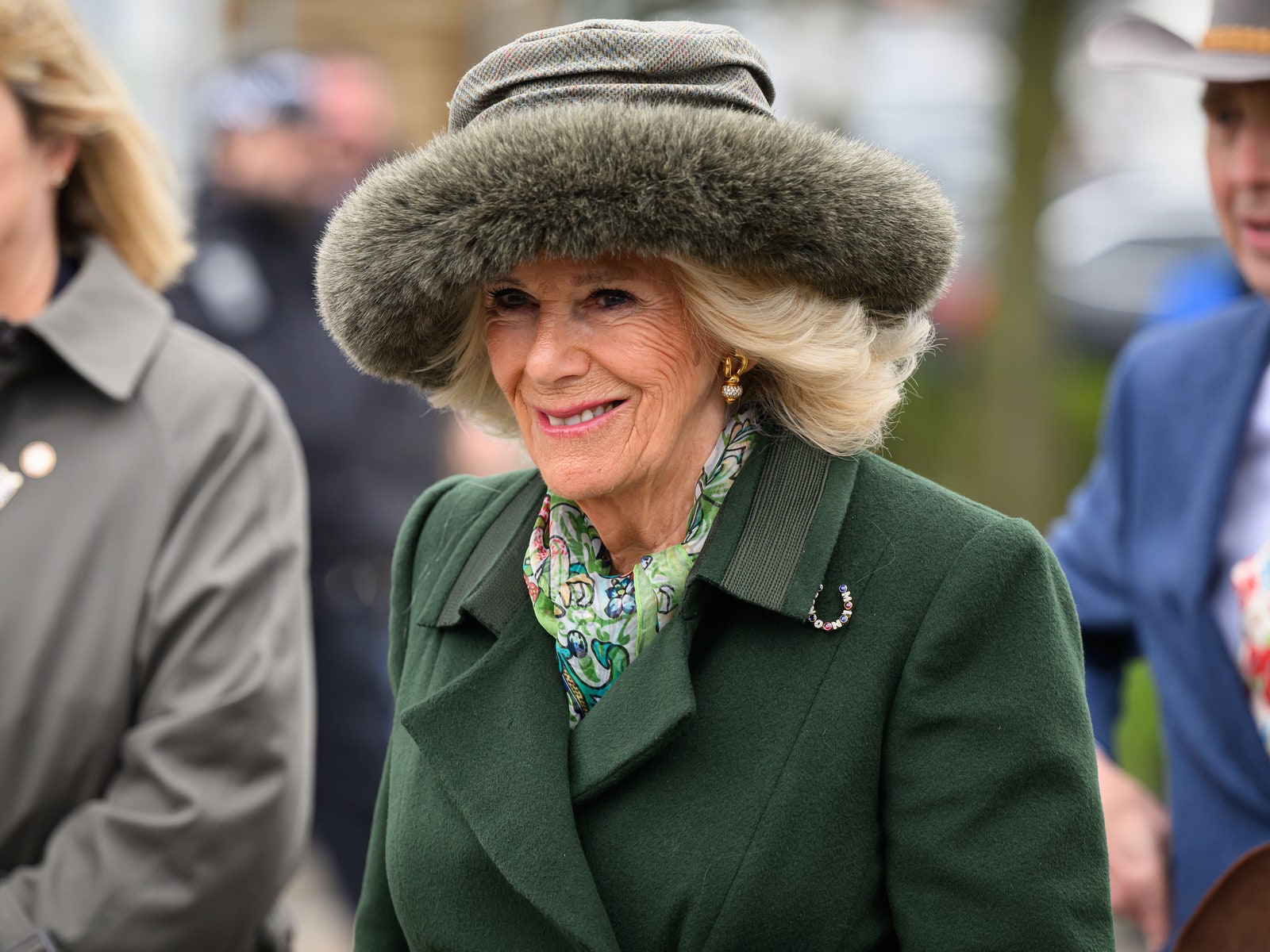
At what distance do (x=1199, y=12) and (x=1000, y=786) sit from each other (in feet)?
44.8

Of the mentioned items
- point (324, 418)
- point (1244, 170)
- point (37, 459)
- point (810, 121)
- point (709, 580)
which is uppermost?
point (810, 121)

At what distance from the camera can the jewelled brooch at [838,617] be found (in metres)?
2.09

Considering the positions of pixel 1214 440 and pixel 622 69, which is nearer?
pixel 622 69

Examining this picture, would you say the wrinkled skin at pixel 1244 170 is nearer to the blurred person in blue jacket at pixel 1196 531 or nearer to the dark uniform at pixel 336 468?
the blurred person in blue jacket at pixel 1196 531

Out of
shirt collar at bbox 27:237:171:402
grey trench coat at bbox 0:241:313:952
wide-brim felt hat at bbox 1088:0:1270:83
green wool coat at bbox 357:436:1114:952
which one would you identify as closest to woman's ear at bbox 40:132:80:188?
shirt collar at bbox 27:237:171:402

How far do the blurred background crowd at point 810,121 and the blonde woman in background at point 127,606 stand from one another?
126 cm

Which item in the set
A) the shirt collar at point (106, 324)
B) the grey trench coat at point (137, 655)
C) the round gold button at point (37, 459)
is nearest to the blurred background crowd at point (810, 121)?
the grey trench coat at point (137, 655)

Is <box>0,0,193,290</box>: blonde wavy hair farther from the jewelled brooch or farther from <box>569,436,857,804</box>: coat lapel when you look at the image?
the jewelled brooch

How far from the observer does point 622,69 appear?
206 centimetres

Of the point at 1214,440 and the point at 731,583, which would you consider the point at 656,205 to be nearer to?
the point at 731,583

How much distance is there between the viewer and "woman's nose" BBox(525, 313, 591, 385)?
7.04ft

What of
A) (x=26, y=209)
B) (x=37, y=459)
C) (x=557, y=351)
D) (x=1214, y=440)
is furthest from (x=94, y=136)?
(x=1214, y=440)

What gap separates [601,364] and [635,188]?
0.29m

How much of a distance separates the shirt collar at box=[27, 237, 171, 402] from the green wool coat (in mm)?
1014
